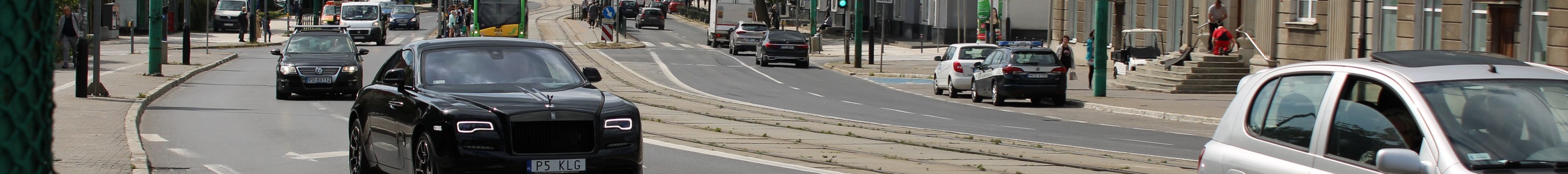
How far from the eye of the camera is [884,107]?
73.7 ft

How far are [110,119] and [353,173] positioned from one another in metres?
5.93

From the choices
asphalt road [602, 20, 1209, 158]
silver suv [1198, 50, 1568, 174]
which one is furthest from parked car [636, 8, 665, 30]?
silver suv [1198, 50, 1568, 174]

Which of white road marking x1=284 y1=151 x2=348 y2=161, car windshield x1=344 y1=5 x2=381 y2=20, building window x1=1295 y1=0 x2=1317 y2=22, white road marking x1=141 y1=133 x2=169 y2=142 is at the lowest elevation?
white road marking x1=141 y1=133 x2=169 y2=142

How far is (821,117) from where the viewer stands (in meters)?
18.3

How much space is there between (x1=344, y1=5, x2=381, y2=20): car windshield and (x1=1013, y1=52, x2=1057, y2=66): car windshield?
3037cm

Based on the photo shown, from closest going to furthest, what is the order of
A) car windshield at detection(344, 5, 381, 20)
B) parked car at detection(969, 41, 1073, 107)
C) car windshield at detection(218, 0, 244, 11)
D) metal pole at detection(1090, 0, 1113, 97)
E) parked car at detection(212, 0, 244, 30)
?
parked car at detection(969, 41, 1073, 107), metal pole at detection(1090, 0, 1113, 97), car windshield at detection(344, 5, 381, 20), parked car at detection(212, 0, 244, 30), car windshield at detection(218, 0, 244, 11)

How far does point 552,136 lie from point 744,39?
3790 cm

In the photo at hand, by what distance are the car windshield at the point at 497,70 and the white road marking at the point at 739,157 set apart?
2.15 metres

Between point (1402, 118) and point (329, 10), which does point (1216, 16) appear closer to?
point (1402, 118)

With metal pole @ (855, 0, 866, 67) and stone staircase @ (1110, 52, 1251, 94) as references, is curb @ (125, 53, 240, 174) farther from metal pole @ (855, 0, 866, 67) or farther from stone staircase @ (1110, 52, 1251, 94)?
stone staircase @ (1110, 52, 1251, 94)

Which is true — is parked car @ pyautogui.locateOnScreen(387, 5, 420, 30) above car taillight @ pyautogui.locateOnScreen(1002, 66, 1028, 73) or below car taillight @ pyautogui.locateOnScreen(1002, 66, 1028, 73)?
above

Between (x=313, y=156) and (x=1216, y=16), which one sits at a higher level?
(x=1216, y=16)

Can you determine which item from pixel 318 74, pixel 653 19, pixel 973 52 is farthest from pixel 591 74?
pixel 653 19

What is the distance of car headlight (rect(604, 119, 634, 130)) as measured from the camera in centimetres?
774
